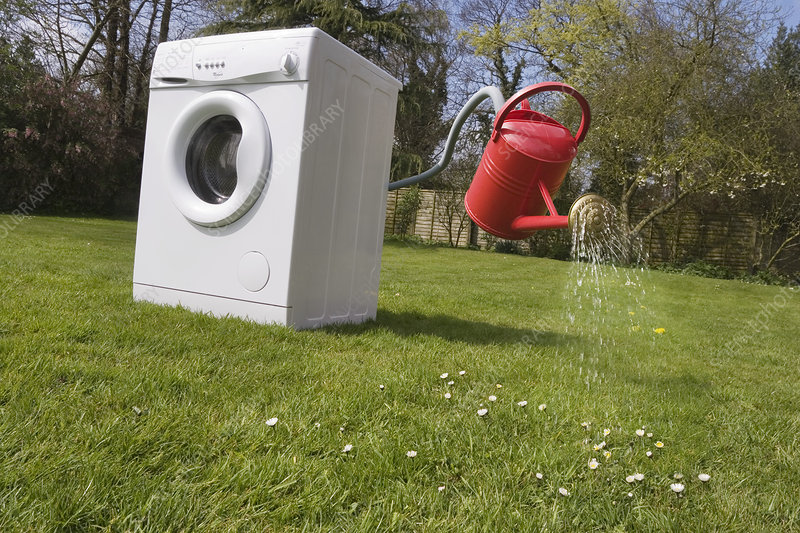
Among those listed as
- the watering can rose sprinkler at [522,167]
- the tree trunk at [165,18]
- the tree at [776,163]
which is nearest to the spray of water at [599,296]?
the watering can rose sprinkler at [522,167]

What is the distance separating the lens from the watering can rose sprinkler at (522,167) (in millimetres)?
1793

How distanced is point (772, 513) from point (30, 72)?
12.6 meters

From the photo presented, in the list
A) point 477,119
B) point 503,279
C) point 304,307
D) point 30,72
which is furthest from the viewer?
point 477,119

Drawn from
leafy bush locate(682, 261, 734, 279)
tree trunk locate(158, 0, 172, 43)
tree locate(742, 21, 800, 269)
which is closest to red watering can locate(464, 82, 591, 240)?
tree locate(742, 21, 800, 269)

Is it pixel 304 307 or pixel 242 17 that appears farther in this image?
pixel 242 17

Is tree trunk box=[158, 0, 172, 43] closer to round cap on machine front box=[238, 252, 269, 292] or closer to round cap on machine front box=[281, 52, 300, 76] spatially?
round cap on machine front box=[281, 52, 300, 76]

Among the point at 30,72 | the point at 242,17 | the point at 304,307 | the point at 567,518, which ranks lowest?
the point at 567,518

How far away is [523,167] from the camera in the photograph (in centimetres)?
182

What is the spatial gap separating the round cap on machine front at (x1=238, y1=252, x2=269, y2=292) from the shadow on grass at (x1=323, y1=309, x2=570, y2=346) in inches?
15.0

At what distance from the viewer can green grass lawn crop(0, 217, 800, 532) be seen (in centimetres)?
102

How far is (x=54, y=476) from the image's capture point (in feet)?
3.28

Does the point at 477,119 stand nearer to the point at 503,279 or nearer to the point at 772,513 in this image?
the point at 503,279

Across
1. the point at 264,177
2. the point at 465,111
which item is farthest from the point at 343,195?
the point at 465,111

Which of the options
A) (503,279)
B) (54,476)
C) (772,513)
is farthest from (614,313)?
(54,476)
